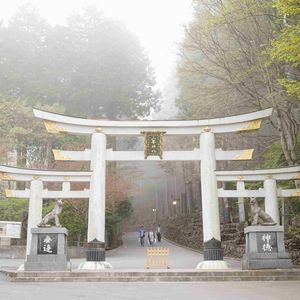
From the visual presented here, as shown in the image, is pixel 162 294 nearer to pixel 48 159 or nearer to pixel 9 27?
pixel 48 159

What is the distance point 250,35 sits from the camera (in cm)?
1783

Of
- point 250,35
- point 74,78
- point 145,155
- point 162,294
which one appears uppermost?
point 74,78

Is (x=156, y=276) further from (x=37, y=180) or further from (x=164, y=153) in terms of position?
(x=37, y=180)

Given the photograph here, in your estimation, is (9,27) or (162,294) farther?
(9,27)

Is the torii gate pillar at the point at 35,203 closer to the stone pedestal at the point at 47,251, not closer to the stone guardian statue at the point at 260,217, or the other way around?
the stone pedestal at the point at 47,251

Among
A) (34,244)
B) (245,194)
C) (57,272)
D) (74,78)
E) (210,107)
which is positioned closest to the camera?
(57,272)

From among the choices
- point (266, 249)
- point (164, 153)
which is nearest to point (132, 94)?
point (164, 153)

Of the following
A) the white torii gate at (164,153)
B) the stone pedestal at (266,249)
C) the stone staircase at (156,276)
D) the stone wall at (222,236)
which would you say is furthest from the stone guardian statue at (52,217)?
the stone wall at (222,236)

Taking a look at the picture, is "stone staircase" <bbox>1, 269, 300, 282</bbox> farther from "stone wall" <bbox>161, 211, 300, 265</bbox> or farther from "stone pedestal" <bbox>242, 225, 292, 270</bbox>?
"stone wall" <bbox>161, 211, 300, 265</bbox>

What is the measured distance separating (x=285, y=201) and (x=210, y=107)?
7041 millimetres

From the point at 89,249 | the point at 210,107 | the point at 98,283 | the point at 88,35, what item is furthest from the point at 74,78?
the point at 98,283

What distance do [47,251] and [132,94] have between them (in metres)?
24.5

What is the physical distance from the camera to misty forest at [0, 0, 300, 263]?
17688 millimetres

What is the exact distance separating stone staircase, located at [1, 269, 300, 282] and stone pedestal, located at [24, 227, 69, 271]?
3.05 ft
